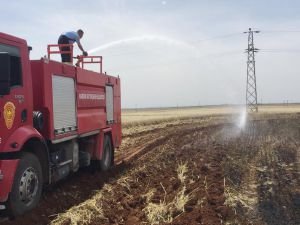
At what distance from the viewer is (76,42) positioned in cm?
1214

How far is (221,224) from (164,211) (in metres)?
1.09

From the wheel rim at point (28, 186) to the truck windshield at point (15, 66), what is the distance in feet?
4.63

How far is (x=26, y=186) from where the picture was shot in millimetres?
7941

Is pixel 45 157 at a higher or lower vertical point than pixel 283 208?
higher

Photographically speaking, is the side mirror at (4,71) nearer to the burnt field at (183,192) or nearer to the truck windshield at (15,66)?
the truck windshield at (15,66)

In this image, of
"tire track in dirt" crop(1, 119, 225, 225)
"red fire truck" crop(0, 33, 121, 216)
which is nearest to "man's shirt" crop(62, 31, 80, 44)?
"red fire truck" crop(0, 33, 121, 216)

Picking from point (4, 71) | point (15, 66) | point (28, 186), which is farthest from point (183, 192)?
point (4, 71)

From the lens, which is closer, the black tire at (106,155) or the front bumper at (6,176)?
the front bumper at (6,176)

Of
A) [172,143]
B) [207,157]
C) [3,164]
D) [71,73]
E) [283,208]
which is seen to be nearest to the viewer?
Result: [3,164]

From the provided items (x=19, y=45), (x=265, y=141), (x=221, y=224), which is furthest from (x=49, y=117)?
(x=265, y=141)

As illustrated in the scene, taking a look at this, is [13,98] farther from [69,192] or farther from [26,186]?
[69,192]

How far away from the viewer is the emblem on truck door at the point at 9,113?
7.54 m

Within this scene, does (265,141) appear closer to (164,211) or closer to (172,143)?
(172,143)

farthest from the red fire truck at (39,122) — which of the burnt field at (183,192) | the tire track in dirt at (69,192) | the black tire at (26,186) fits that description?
the burnt field at (183,192)
